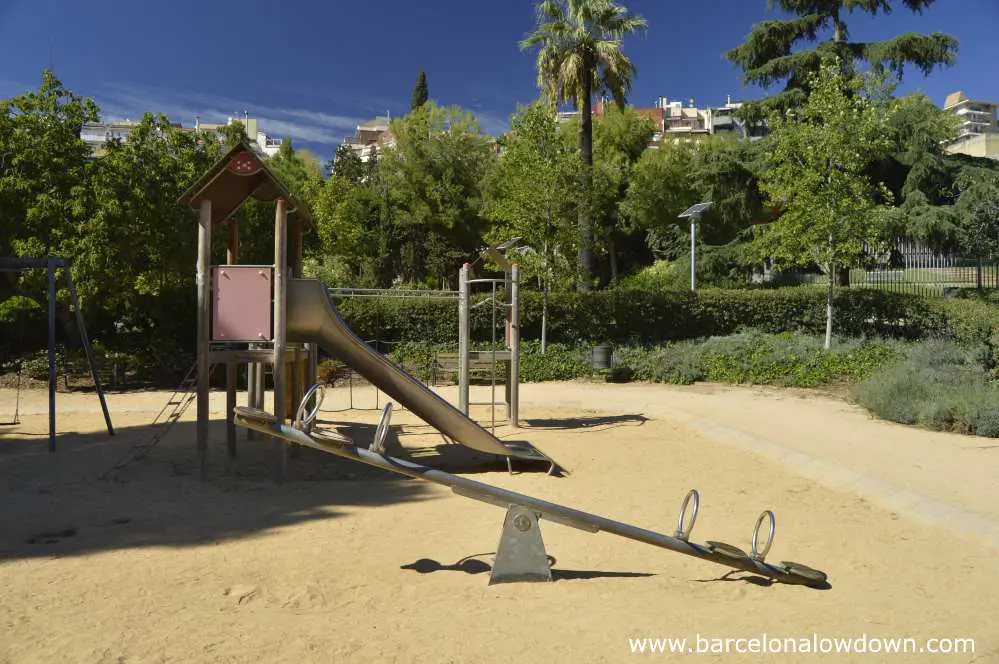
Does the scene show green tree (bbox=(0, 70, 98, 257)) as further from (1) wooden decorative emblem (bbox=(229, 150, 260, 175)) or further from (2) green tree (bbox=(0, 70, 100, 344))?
(1) wooden decorative emblem (bbox=(229, 150, 260, 175))

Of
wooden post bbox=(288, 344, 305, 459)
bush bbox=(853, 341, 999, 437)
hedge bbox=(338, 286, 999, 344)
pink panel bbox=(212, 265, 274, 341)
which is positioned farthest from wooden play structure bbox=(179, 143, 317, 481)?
hedge bbox=(338, 286, 999, 344)

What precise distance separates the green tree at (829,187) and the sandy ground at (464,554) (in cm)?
896

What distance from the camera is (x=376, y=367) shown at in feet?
28.9

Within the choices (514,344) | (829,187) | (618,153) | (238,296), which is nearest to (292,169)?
(618,153)

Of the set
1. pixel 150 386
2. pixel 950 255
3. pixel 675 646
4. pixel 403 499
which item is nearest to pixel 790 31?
pixel 950 255

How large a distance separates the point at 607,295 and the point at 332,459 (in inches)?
487

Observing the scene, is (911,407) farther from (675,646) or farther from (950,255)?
(950,255)

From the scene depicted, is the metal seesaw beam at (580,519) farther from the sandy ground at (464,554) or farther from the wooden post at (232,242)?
the wooden post at (232,242)

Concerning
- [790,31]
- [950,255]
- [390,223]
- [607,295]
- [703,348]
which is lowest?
[703,348]

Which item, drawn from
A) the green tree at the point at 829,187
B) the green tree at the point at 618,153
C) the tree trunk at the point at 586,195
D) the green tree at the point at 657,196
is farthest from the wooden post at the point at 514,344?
the green tree at the point at 618,153

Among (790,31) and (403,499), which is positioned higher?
(790,31)

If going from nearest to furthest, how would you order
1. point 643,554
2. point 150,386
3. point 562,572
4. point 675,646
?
point 675,646 < point 562,572 < point 643,554 < point 150,386

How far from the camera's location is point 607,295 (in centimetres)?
2069

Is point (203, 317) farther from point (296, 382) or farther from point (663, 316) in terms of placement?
point (663, 316)
